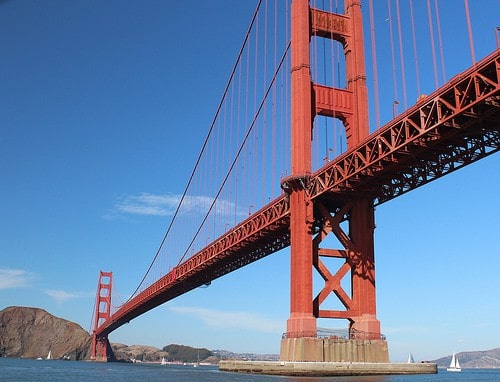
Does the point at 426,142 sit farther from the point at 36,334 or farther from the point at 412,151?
the point at 36,334

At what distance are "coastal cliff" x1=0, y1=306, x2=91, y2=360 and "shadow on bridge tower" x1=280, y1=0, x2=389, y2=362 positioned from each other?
134m

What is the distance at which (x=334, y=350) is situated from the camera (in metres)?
29.9

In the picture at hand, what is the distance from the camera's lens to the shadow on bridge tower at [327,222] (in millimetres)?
30625

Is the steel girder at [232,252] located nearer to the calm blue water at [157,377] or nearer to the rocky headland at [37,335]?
the calm blue water at [157,377]

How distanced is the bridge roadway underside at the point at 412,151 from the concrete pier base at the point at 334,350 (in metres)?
7.31

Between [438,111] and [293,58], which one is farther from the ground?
[293,58]

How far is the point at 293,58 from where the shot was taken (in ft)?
117

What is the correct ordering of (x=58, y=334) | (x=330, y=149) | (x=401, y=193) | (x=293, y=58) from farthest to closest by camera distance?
(x=58, y=334) → (x=293, y=58) → (x=330, y=149) → (x=401, y=193)

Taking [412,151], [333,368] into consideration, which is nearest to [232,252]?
[333,368]

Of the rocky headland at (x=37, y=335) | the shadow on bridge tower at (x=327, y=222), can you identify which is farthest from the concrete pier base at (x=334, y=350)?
the rocky headland at (x=37, y=335)

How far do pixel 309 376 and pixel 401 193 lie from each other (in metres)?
10.1

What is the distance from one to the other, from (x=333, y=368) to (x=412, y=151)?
33.1 feet

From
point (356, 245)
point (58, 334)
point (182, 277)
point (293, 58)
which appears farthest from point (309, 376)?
point (58, 334)

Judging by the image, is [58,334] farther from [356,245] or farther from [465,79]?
[465,79]
